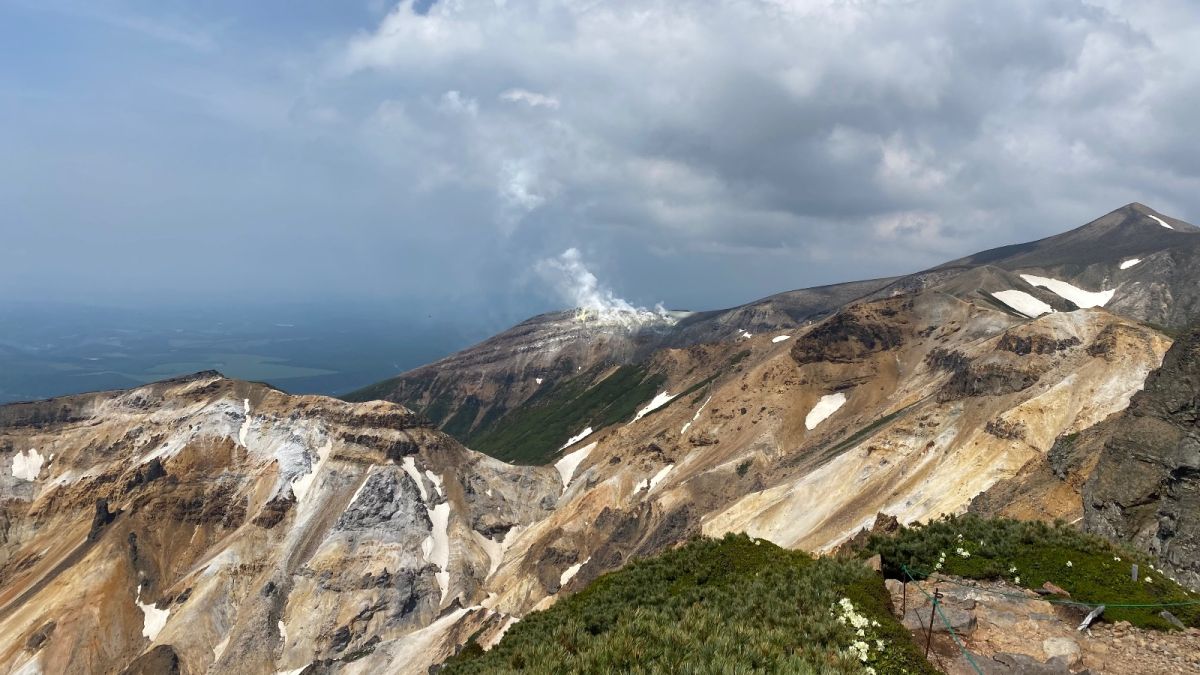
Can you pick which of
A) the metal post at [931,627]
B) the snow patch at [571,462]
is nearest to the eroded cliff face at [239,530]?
the snow patch at [571,462]

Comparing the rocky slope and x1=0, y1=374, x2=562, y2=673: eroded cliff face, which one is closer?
the rocky slope

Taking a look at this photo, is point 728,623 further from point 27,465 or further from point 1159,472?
point 27,465

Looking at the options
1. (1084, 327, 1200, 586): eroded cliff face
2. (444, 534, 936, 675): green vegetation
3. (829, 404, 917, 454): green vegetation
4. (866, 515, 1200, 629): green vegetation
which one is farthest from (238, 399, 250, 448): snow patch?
(866, 515, 1200, 629): green vegetation

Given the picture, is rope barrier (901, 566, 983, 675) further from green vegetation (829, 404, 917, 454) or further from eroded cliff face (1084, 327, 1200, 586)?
green vegetation (829, 404, 917, 454)

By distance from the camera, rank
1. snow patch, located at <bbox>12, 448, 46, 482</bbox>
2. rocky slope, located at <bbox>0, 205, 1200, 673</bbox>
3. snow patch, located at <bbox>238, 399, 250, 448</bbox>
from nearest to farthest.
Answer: rocky slope, located at <bbox>0, 205, 1200, 673</bbox> < snow patch, located at <bbox>12, 448, 46, 482</bbox> < snow patch, located at <bbox>238, 399, 250, 448</bbox>

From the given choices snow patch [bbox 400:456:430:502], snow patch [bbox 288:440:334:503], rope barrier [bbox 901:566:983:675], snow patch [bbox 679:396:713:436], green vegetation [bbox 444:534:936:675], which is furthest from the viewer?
snow patch [bbox 679:396:713:436]

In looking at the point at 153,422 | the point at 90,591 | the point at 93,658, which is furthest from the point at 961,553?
the point at 153,422
